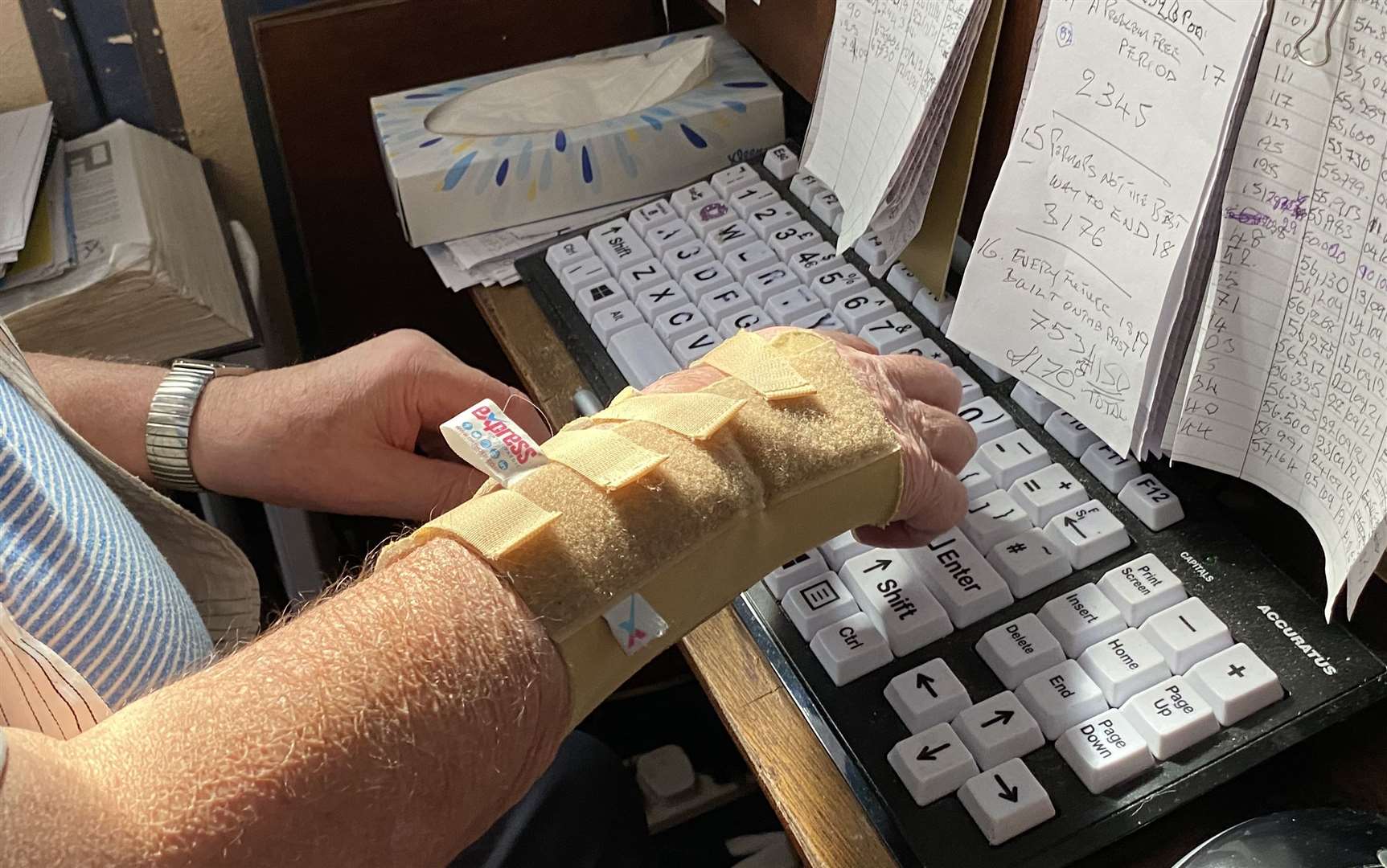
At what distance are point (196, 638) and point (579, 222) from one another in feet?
1.40

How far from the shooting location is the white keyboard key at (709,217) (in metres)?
0.77

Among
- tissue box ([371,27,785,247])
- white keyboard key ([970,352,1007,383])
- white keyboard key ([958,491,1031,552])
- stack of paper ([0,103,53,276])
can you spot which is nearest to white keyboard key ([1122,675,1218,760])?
white keyboard key ([958,491,1031,552])

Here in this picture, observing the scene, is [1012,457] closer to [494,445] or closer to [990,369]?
[990,369]

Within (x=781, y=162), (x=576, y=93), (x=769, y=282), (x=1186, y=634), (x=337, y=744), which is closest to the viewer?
(x=337, y=744)

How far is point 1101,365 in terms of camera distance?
0.57 metres

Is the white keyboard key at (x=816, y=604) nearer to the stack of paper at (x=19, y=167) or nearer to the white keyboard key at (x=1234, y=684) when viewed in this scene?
the white keyboard key at (x=1234, y=684)

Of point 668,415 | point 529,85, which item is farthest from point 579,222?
point 668,415

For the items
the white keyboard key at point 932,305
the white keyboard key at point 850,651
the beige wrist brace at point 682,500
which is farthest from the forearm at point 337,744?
the white keyboard key at point 932,305

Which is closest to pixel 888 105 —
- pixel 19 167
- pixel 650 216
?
pixel 650 216

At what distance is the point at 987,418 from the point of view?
24.0 inches

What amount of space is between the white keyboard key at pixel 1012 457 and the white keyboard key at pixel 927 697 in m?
0.12

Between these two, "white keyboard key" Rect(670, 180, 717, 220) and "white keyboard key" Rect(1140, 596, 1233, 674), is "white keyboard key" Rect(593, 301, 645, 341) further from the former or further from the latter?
"white keyboard key" Rect(1140, 596, 1233, 674)

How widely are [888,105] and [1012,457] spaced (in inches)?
9.1

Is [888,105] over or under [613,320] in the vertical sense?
over
